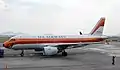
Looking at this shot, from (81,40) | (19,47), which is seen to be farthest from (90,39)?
(19,47)

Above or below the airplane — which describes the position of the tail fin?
above

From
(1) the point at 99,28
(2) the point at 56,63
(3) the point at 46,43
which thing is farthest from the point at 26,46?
(1) the point at 99,28

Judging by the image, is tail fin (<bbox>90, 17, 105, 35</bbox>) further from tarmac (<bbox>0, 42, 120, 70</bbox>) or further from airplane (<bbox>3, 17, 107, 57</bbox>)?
tarmac (<bbox>0, 42, 120, 70</bbox>)

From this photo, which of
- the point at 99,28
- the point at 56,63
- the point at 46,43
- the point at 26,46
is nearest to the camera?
the point at 56,63

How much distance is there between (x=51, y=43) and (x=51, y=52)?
3566 mm

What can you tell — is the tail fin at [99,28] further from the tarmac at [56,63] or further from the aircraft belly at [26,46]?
the aircraft belly at [26,46]

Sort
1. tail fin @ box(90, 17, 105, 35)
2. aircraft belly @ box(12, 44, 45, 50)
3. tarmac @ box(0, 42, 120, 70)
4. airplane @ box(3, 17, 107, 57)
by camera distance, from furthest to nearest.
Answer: tail fin @ box(90, 17, 105, 35)
aircraft belly @ box(12, 44, 45, 50)
airplane @ box(3, 17, 107, 57)
tarmac @ box(0, 42, 120, 70)

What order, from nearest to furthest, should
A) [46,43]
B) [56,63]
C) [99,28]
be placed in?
[56,63] < [46,43] < [99,28]

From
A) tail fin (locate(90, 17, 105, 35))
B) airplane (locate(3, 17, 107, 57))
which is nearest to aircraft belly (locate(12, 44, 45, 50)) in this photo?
airplane (locate(3, 17, 107, 57))

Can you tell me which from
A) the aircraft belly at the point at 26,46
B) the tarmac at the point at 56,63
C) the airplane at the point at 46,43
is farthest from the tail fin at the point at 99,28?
the aircraft belly at the point at 26,46

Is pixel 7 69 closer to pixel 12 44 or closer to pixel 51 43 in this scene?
pixel 12 44

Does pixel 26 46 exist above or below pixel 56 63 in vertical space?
above

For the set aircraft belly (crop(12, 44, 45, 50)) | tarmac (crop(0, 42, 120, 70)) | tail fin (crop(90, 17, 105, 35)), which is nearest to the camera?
tarmac (crop(0, 42, 120, 70))

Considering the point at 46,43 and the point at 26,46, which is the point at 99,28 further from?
the point at 26,46
